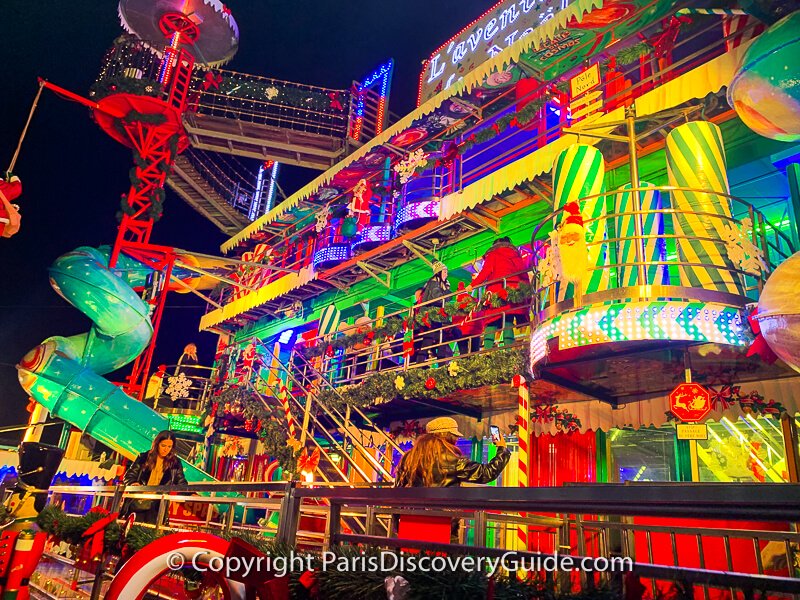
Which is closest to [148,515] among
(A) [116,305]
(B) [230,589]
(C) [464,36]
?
(B) [230,589]

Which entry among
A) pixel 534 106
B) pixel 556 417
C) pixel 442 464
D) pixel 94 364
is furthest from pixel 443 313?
pixel 94 364

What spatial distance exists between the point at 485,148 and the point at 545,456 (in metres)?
7.99

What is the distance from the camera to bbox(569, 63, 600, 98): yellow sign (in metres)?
11.0

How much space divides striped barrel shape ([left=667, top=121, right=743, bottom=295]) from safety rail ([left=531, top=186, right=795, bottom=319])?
0.01 metres

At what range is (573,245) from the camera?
6852mm

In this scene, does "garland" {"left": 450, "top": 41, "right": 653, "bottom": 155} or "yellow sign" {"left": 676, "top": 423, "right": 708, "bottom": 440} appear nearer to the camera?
"yellow sign" {"left": 676, "top": 423, "right": 708, "bottom": 440}

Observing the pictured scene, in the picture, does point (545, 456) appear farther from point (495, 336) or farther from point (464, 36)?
point (464, 36)

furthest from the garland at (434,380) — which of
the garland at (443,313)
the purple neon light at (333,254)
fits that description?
the purple neon light at (333,254)

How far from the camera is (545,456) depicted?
10070mm

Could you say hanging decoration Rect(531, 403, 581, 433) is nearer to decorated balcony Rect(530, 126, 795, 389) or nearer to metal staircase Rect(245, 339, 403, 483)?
decorated balcony Rect(530, 126, 795, 389)

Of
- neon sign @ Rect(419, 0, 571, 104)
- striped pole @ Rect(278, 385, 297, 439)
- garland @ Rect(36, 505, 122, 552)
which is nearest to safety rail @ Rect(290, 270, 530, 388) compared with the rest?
striped pole @ Rect(278, 385, 297, 439)

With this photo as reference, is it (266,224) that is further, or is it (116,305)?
(266,224)

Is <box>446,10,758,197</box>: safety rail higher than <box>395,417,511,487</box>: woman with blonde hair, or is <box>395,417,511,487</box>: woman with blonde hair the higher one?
<box>446,10,758,197</box>: safety rail

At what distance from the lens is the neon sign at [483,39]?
14.1 meters
